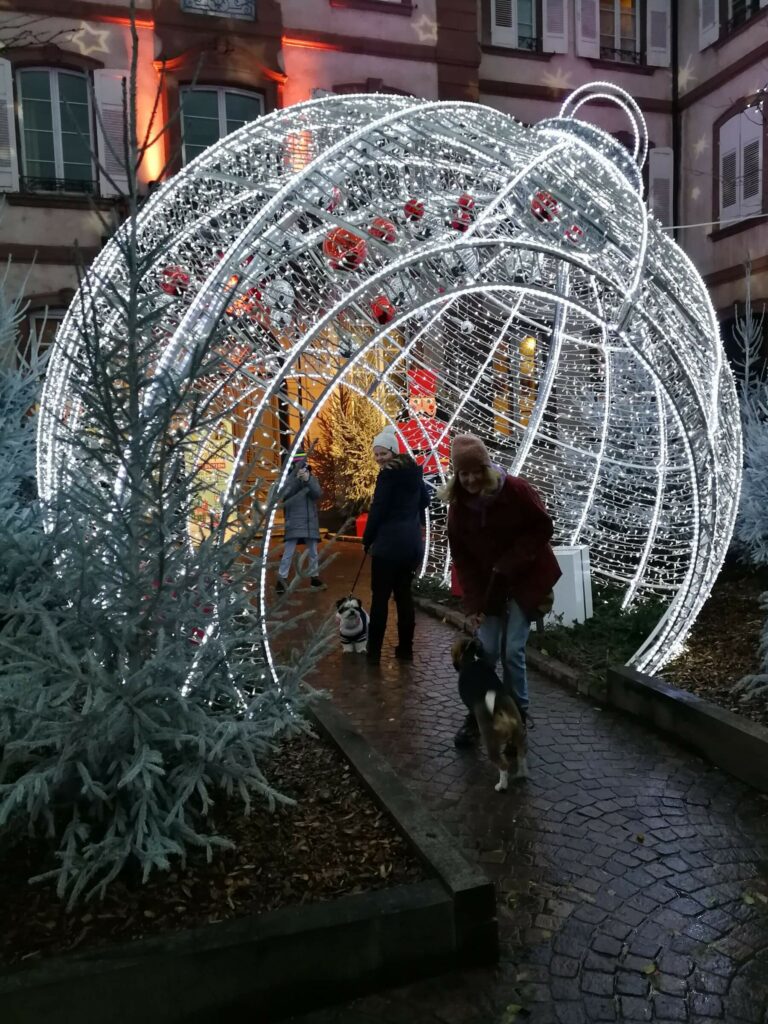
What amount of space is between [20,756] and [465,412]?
21.4ft

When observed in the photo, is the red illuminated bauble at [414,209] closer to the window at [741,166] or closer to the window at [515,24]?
the window at [741,166]

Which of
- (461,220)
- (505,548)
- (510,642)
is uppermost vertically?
(461,220)

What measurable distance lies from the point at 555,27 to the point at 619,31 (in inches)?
66.8

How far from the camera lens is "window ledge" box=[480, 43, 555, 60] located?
571 inches

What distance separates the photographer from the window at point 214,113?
508 inches

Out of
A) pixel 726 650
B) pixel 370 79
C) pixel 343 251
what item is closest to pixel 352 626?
pixel 726 650

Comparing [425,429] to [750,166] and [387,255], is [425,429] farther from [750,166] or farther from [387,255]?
[750,166]

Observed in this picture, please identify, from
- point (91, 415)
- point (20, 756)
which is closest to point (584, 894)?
point (20, 756)

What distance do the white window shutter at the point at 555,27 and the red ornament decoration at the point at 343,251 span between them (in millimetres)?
13310

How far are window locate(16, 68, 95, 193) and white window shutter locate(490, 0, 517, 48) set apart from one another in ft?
24.9

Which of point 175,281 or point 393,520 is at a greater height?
point 175,281

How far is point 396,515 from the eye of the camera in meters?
5.80

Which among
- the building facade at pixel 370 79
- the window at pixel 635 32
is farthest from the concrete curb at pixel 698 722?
the window at pixel 635 32

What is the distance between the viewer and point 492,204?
4.16 m
